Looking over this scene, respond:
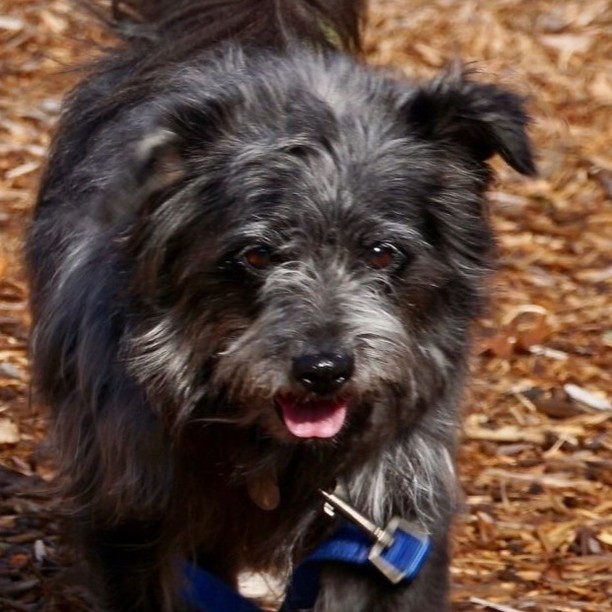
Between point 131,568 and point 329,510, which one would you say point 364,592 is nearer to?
point 329,510

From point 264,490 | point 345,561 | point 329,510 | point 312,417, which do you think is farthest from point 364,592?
point 312,417

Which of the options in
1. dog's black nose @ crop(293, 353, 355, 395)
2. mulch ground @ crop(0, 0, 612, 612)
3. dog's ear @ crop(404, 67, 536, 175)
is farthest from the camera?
mulch ground @ crop(0, 0, 612, 612)

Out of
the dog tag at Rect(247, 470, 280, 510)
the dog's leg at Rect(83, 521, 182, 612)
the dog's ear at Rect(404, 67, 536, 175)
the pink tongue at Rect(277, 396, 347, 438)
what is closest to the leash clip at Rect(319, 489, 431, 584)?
the dog tag at Rect(247, 470, 280, 510)

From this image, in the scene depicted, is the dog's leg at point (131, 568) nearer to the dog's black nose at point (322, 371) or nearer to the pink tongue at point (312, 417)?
the pink tongue at point (312, 417)

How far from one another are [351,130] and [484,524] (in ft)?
5.76

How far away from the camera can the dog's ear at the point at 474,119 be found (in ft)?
12.2

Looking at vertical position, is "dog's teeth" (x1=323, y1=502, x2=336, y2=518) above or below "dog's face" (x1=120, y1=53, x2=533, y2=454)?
below

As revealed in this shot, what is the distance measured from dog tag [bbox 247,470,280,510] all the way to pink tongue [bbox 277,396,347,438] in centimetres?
24

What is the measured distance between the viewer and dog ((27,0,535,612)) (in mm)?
3592

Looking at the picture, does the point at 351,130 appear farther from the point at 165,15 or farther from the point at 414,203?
the point at 165,15

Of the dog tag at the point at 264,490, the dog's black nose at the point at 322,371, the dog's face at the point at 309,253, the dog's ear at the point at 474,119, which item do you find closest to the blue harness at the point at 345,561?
the dog tag at the point at 264,490

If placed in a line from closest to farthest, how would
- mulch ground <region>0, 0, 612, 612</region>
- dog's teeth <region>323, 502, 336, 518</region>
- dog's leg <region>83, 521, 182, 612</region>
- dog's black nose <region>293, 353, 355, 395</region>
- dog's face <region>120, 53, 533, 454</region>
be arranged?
dog's black nose <region>293, 353, 355, 395</region>
dog's face <region>120, 53, 533, 454</region>
dog's teeth <region>323, 502, 336, 518</region>
dog's leg <region>83, 521, 182, 612</region>
mulch ground <region>0, 0, 612, 612</region>

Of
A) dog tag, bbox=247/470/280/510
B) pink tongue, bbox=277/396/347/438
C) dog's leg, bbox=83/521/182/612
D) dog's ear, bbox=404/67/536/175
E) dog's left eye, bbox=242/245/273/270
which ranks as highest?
dog's ear, bbox=404/67/536/175

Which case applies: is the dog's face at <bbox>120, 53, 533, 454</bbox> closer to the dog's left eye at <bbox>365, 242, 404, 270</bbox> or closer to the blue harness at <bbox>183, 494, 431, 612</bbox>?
the dog's left eye at <bbox>365, 242, 404, 270</bbox>
